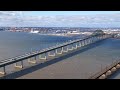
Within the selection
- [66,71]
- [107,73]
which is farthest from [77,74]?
[107,73]

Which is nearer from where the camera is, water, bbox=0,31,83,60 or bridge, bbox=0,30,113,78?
bridge, bbox=0,30,113,78

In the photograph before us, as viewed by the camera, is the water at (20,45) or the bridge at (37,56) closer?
the bridge at (37,56)

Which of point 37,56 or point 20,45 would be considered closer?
point 37,56
